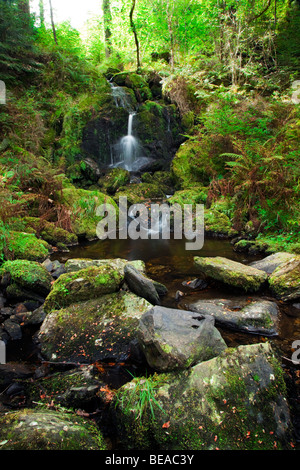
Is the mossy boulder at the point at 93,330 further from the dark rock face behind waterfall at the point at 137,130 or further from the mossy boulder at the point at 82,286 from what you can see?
the dark rock face behind waterfall at the point at 137,130

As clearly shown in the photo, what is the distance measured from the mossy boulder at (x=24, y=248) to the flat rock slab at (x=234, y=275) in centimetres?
353

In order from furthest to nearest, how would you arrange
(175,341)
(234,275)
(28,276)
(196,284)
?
1. (196,284)
2. (234,275)
3. (28,276)
4. (175,341)

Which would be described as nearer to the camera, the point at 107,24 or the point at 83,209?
the point at 83,209

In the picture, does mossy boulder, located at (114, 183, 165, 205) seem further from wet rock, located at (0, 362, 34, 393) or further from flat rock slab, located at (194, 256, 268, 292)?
wet rock, located at (0, 362, 34, 393)

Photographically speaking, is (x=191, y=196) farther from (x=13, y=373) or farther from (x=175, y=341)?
(x=13, y=373)

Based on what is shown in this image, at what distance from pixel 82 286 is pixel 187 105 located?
1259 centimetres

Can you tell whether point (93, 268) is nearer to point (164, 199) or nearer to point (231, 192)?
point (231, 192)

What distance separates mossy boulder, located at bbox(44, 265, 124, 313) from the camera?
3.46 metres

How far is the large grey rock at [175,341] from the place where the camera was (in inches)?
86.4

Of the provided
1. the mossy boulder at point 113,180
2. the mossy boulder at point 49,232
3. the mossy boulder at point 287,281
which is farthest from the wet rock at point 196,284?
→ the mossy boulder at point 113,180

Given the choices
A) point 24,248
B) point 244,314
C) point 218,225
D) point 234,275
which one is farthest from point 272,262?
point 24,248

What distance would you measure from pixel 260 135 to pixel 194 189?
296 cm

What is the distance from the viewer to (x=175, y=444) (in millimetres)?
1679

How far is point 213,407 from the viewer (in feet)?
5.88
